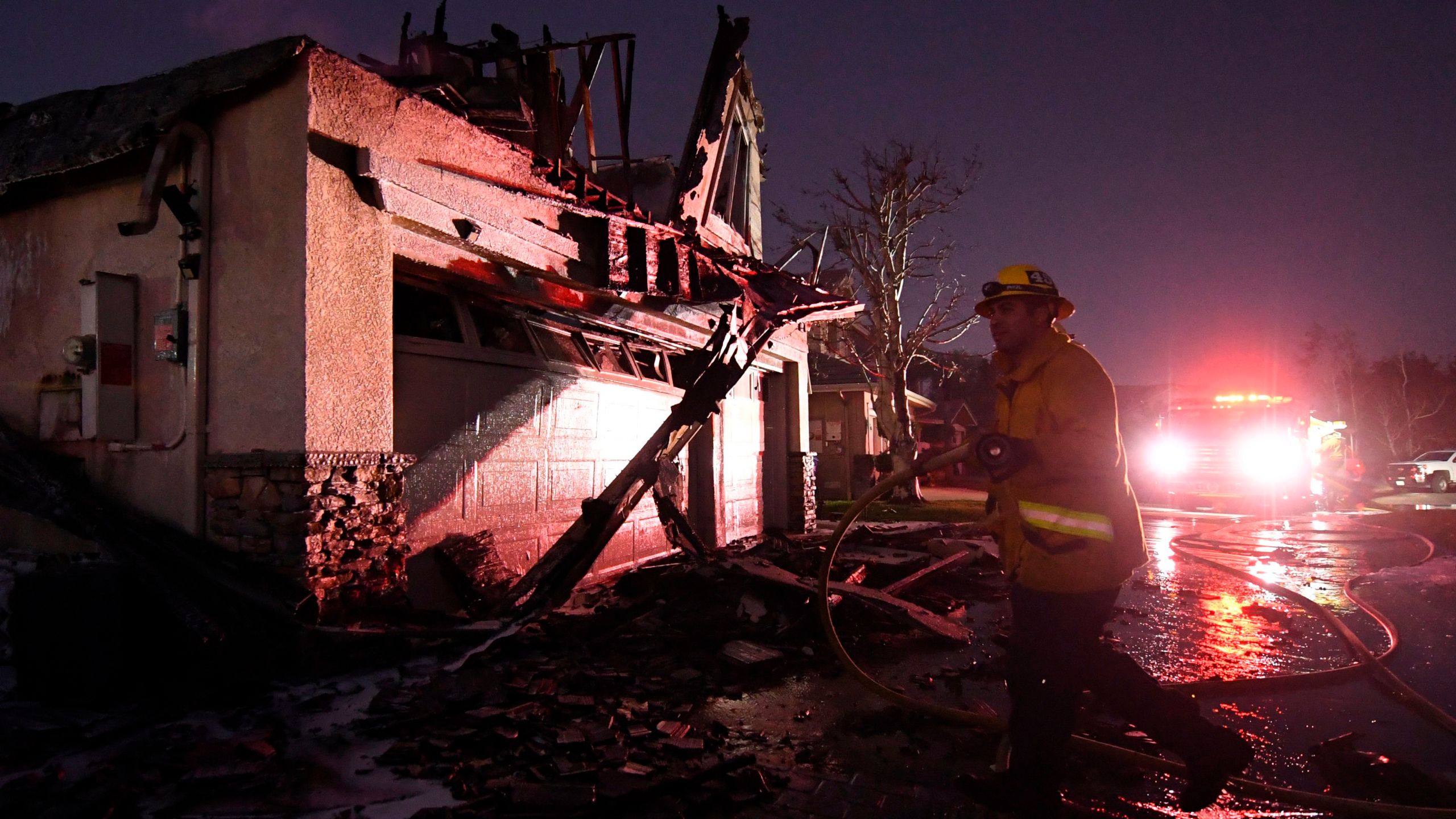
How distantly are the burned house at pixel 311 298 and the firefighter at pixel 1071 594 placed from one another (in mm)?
4298

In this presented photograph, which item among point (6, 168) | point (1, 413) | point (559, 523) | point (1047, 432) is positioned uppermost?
point (6, 168)

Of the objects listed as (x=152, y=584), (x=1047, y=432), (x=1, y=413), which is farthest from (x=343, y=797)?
(x=1, y=413)

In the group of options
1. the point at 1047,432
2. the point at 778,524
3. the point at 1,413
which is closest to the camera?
the point at 1047,432

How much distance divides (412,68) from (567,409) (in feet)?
14.9

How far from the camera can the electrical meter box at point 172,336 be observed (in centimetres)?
520

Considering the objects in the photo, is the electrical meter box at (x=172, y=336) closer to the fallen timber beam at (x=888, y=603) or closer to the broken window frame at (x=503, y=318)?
the broken window frame at (x=503, y=318)

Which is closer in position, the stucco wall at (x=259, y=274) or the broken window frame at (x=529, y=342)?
the stucco wall at (x=259, y=274)

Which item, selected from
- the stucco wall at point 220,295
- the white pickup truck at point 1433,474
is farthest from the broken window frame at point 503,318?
the white pickup truck at point 1433,474

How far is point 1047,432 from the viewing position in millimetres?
3008

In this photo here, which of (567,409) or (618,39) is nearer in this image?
(567,409)

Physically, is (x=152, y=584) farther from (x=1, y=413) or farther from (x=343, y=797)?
(x=1, y=413)

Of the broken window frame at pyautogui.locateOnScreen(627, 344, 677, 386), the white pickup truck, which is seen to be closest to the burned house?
the broken window frame at pyautogui.locateOnScreen(627, 344, 677, 386)

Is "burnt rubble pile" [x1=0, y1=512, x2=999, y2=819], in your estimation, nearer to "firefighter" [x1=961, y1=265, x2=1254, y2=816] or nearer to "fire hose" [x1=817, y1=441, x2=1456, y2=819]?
"fire hose" [x1=817, y1=441, x2=1456, y2=819]

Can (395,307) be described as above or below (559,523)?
above
